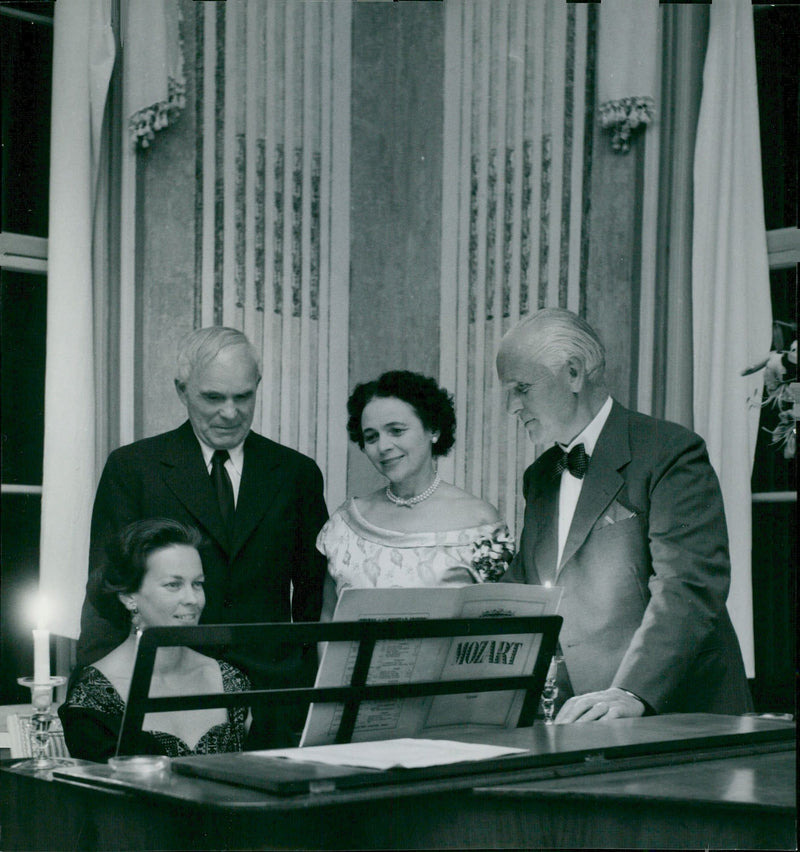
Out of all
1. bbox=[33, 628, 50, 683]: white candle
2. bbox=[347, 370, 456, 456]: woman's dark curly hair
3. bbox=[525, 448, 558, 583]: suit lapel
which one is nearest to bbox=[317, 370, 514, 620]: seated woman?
bbox=[347, 370, 456, 456]: woman's dark curly hair

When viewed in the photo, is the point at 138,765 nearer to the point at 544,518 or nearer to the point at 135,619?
the point at 135,619

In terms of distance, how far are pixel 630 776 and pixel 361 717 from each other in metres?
0.50

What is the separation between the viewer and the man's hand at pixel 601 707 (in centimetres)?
270

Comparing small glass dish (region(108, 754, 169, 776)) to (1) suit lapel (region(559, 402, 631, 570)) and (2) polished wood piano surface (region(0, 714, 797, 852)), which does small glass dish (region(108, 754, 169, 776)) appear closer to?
(2) polished wood piano surface (region(0, 714, 797, 852))

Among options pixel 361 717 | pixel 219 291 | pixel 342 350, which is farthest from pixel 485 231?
pixel 361 717

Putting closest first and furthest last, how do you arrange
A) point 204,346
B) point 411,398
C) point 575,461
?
point 575,461 < point 411,398 < point 204,346

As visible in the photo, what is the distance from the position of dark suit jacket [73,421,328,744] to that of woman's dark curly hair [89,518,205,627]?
665 mm

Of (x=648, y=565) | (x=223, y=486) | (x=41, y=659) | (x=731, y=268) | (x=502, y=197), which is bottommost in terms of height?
(x=41, y=659)

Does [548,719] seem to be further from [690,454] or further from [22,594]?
[22,594]

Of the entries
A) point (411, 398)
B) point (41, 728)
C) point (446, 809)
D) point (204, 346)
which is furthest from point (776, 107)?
point (41, 728)

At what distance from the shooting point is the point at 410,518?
13.2 ft

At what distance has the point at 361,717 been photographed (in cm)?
228

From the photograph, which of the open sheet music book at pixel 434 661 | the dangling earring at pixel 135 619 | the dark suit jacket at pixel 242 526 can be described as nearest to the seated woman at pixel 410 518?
the dark suit jacket at pixel 242 526

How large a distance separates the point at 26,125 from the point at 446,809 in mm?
3176
